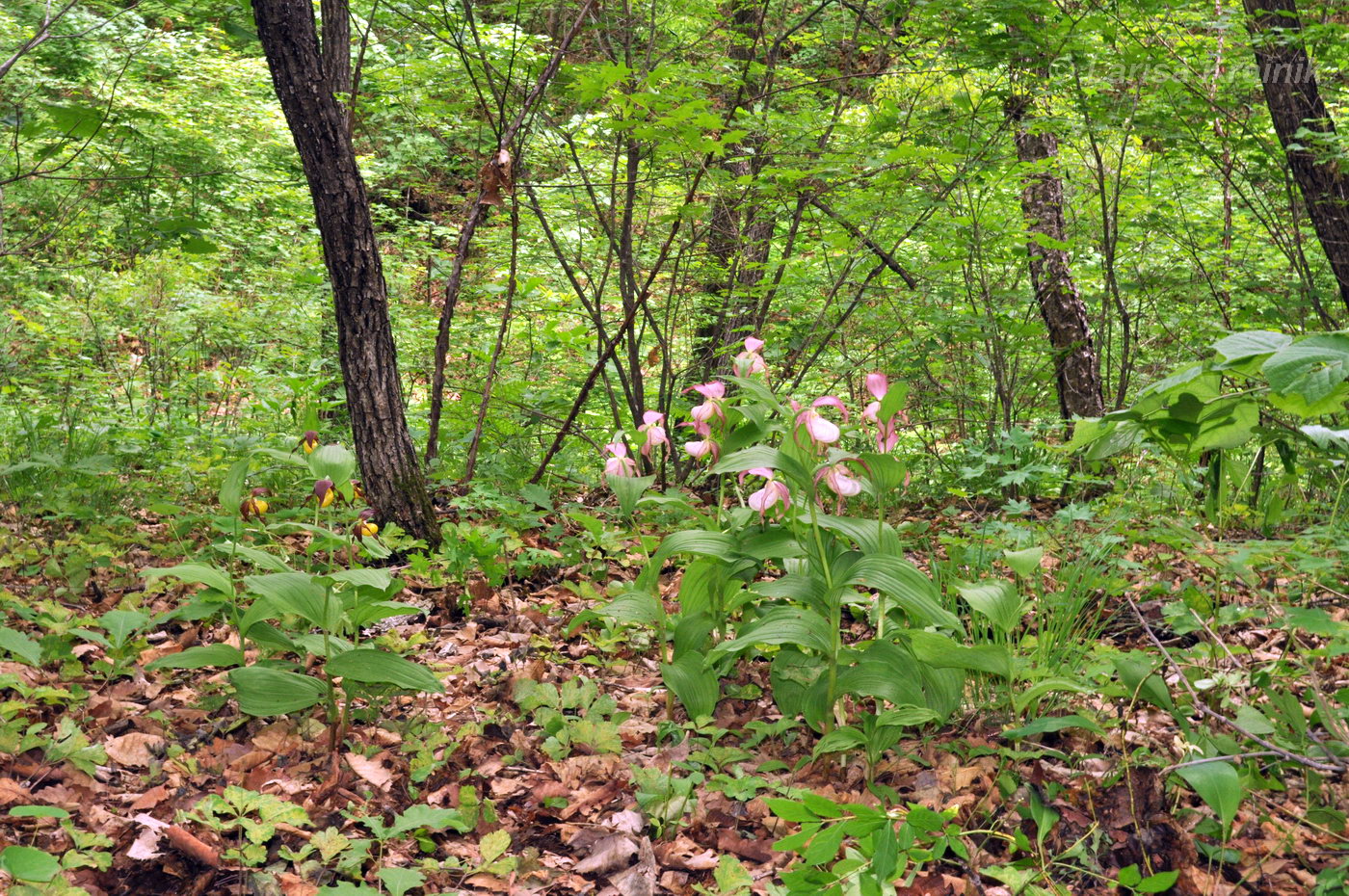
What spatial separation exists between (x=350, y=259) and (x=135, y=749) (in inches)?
67.1

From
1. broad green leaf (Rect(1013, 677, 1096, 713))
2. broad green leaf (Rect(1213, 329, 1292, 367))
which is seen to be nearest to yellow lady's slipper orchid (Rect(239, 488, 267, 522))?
broad green leaf (Rect(1013, 677, 1096, 713))

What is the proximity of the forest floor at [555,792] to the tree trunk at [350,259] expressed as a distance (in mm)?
968

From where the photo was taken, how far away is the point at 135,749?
72.1 inches

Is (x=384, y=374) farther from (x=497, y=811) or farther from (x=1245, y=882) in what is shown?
(x=1245, y=882)

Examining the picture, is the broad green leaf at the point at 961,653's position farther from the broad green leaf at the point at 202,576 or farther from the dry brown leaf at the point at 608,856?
the broad green leaf at the point at 202,576

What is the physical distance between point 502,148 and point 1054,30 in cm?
233

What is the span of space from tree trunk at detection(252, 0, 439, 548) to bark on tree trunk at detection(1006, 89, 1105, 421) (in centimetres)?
337

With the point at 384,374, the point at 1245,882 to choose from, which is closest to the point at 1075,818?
the point at 1245,882

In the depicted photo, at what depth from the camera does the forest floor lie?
1.51 m

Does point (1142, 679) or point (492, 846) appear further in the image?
point (1142, 679)

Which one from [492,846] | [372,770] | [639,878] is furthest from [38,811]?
[639,878]

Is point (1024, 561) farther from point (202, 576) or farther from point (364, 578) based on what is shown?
point (202, 576)

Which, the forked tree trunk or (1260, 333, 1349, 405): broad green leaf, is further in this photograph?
the forked tree trunk

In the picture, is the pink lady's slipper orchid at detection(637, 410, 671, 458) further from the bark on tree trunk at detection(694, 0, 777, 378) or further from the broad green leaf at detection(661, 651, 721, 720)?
the bark on tree trunk at detection(694, 0, 777, 378)
